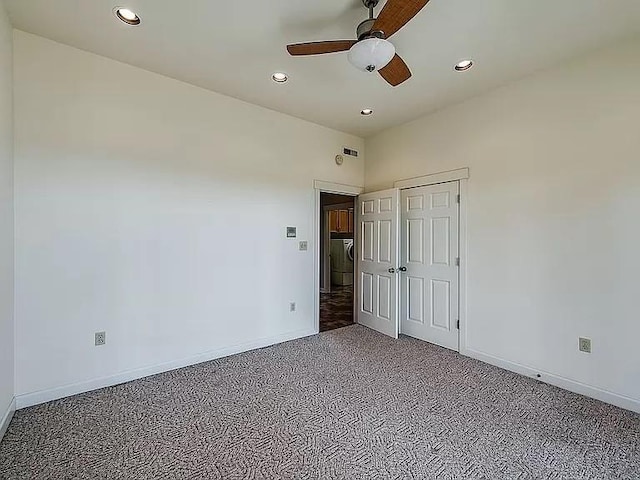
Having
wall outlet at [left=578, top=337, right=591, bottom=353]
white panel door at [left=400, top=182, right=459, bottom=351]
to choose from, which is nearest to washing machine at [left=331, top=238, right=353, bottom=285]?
white panel door at [left=400, top=182, right=459, bottom=351]

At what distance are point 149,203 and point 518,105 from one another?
3.67 meters

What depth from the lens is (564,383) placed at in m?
2.77

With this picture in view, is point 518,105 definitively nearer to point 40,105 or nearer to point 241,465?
point 241,465

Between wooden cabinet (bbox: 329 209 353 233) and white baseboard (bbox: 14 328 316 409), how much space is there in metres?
4.88

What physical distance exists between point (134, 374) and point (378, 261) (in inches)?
121

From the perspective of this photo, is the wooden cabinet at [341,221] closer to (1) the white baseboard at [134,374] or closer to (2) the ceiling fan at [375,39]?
(1) the white baseboard at [134,374]

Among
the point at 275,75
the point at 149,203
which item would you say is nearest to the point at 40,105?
the point at 149,203

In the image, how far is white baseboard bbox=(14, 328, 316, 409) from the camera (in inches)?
96.4

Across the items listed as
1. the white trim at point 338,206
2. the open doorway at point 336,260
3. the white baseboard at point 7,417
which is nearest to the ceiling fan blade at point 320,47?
the white baseboard at point 7,417

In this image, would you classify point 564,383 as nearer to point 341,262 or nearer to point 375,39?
point 375,39

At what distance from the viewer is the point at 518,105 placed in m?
3.11

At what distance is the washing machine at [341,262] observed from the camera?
8.02 metres

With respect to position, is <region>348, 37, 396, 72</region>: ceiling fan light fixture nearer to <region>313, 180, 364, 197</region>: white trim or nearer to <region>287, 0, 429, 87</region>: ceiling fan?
<region>287, 0, 429, 87</region>: ceiling fan

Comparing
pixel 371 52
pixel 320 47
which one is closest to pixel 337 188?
pixel 320 47
